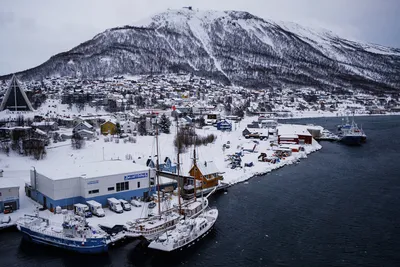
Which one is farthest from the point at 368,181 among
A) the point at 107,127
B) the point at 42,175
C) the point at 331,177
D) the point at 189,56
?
the point at 189,56

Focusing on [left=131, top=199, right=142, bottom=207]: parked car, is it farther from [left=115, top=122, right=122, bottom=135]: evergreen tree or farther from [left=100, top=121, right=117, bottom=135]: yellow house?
[left=100, top=121, right=117, bottom=135]: yellow house

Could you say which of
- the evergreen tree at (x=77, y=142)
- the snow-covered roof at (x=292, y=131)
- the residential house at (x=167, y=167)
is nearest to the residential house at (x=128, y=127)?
the evergreen tree at (x=77, y=142)

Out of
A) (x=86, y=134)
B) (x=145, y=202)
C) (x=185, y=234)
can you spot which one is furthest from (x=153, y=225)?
(x=86, y=134)

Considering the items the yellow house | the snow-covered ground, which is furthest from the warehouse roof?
the yellow house

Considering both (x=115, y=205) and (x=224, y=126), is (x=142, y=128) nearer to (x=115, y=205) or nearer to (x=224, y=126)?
(x=224, y=126)

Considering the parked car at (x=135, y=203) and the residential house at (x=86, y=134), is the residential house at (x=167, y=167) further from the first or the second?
the residential house at (x=86, y=134)
